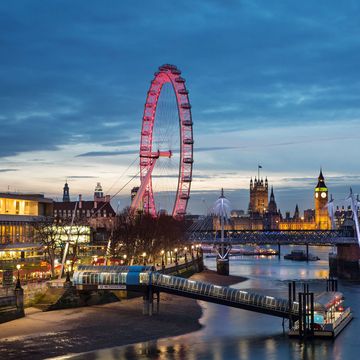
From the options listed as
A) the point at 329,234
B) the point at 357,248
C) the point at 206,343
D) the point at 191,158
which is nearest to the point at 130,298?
the point at 206,343

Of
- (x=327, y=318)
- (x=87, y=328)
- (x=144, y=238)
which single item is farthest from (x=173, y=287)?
(x=144, y=238)

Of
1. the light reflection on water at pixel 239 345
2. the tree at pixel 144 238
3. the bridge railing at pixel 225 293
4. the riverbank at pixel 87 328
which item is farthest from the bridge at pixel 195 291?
the tree at pixel 144 238

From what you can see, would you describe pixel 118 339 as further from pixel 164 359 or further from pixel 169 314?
pixel 169 314

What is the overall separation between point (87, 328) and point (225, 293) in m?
11.1

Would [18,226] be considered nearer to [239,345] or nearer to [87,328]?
[87,328]

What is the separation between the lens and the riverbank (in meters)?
46.5

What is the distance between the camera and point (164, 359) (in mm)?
45281

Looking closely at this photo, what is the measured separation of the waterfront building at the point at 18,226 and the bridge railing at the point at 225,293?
28090mm

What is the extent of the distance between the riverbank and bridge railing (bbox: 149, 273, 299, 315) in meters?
2.26

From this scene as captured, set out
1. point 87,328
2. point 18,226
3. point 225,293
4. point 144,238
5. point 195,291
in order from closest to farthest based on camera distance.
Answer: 1. point 87,328
2. point 225,293
3. point 195,291
4. point 18,226
5. point 144,238

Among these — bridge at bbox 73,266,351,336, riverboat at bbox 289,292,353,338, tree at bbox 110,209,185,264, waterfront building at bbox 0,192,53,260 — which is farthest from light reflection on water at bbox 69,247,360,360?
tree at bbox 110,209,185,264

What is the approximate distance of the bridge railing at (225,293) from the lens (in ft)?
189

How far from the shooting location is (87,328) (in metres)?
52.9

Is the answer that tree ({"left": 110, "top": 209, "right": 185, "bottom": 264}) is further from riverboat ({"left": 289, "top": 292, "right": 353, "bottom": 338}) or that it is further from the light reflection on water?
riverboat ({"left": 289, "top": 292, "right": 353, "bottom": 338})
